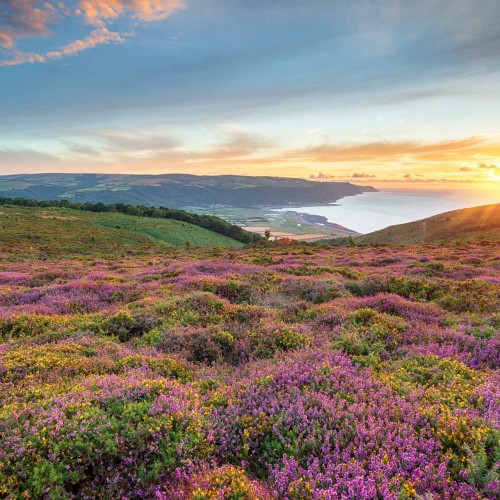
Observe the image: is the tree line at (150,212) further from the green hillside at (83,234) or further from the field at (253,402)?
the field at (253,402)

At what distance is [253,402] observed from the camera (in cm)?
544

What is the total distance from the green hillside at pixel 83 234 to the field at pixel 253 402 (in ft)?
135

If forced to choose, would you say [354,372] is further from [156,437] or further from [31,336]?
[31,336]

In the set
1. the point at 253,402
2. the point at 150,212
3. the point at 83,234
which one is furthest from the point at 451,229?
the point at 150,212

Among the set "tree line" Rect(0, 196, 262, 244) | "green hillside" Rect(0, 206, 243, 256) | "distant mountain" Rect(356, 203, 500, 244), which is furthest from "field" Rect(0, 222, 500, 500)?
"tree line" Rect(0, 196, 262, 244)

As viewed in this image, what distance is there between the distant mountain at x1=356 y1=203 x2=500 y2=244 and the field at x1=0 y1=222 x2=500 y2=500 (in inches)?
2336

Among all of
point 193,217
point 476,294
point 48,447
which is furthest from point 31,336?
point 193,217

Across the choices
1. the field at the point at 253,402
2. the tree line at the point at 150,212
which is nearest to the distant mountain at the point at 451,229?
the tree line at the point at 150,212

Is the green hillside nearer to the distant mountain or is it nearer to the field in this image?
the field

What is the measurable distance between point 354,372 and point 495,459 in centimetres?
257

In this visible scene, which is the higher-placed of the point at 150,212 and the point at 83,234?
the point at 150,212

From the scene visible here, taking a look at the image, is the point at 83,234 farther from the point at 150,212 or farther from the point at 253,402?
the point at 253,402

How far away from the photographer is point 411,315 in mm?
10094

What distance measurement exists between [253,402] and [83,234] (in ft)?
229
